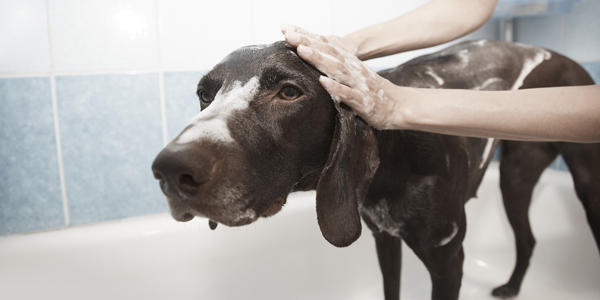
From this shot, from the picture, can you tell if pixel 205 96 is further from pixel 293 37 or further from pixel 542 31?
pixel 542 31

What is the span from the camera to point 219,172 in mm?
782

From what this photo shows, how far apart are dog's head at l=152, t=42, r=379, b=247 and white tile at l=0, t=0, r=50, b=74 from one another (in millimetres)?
1081

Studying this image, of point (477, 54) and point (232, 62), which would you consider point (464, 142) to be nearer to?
point (477, 54)

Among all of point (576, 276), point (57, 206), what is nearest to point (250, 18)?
point (57, 206)

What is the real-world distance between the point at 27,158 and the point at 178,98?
658 mm

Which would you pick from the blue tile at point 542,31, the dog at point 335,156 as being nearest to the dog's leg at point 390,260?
the dog at point 335,156

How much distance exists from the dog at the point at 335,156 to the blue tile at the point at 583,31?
977mm

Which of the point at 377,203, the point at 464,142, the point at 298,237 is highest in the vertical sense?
the point at 464,142

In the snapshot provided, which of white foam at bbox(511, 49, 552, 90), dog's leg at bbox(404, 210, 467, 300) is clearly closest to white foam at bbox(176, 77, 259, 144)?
dog's leg at bbox(404, 210, 467, 300)

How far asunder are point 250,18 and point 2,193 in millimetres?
1289

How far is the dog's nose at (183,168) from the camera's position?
728 mm

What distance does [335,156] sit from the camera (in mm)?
985

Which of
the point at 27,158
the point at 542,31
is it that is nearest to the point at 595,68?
the point at 542,31

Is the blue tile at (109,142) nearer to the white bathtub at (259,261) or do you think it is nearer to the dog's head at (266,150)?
the white bathtub at (259,261)
